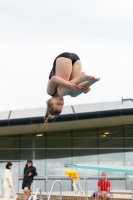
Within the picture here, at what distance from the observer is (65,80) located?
7910 mm

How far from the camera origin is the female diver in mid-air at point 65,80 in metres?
7.76

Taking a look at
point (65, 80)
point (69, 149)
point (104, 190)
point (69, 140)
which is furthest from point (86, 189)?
point (69, 140)

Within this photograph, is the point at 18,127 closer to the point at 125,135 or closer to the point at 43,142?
the point at 43,142

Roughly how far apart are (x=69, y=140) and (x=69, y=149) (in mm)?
549

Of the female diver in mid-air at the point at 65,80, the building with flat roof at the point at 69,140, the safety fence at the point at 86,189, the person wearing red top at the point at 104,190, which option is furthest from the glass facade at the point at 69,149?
the female diver in mid-air at the point at 65,80

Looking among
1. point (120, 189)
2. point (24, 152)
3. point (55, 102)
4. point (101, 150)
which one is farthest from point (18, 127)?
point (55, 102)

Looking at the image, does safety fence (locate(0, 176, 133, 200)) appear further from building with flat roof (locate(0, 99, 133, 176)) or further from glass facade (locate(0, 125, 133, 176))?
building with flat roof (locate(0, 99, 133, 176))

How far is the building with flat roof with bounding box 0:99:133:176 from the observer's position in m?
23.5

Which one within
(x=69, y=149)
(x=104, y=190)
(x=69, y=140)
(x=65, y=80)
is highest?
(x=69, y=140)

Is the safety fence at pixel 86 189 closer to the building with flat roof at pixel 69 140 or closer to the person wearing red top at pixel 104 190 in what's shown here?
the person wearing red top at pixel 104 190

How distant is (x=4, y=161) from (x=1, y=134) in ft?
5.43

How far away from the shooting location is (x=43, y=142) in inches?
997

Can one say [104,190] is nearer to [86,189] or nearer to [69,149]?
[86,189]

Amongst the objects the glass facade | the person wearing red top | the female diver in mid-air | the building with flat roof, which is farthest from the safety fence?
the female diver in mid-air
